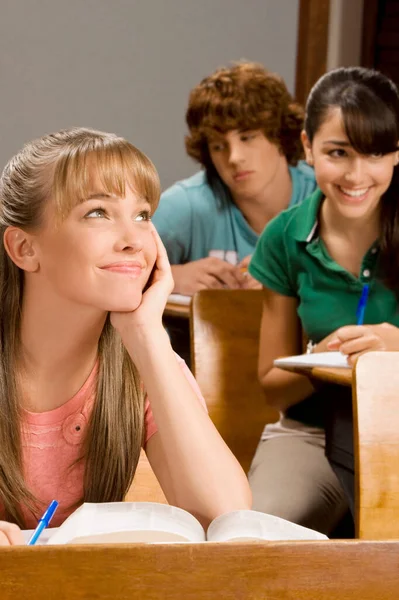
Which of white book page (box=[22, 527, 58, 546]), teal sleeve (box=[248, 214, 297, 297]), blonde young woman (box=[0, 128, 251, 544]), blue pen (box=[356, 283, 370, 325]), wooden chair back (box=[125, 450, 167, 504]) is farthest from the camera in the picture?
teal sleeve (box=[248, 214, 297, 297])

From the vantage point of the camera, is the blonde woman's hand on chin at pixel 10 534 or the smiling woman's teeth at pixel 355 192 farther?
the smiling woman's teeth at pixel 355 192

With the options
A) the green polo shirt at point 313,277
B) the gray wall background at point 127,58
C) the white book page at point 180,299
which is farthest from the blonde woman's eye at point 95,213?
the gray wall background at point 127,58

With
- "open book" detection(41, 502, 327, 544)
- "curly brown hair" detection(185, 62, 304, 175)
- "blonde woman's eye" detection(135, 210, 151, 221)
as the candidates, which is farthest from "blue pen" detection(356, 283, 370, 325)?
"open book" detection(41, 502, 327, 544)

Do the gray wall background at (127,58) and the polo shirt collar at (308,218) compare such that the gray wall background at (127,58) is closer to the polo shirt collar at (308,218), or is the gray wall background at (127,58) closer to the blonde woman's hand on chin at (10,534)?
the polo shirt collar at (308,218)

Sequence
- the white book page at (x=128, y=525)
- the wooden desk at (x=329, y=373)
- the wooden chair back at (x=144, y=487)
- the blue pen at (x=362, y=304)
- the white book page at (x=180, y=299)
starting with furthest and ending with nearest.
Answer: the white book page at (x=180, y=299)
the blue pen at (x=362, y=304)
the wooden desk at (x=329, y=373)
the wooden chair back at (x=144, y=487)
the white book page at (x=128, y=525)

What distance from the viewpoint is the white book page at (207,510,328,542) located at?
848 mm

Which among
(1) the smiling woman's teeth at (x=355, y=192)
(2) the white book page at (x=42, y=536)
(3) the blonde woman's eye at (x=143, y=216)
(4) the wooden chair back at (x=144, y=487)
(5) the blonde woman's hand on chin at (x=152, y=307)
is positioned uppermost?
(3) the blonde woman's eye at (x=143, y=216)

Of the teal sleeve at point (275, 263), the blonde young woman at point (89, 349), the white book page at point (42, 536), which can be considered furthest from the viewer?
the teal sleeve at point (275, 263)

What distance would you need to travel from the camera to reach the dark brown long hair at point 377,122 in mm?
2084

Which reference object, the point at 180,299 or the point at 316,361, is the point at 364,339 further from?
the point at 180,299

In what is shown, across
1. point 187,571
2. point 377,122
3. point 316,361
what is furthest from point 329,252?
point 187,571

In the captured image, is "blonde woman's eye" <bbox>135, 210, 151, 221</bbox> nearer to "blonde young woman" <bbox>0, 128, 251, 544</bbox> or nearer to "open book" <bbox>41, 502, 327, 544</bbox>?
"blonde young woman" <bbox>0, 128, 251, 544</bbox>

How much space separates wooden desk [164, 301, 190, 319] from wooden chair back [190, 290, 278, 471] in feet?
0.84

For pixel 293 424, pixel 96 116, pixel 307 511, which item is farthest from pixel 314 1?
pixel 307 511
